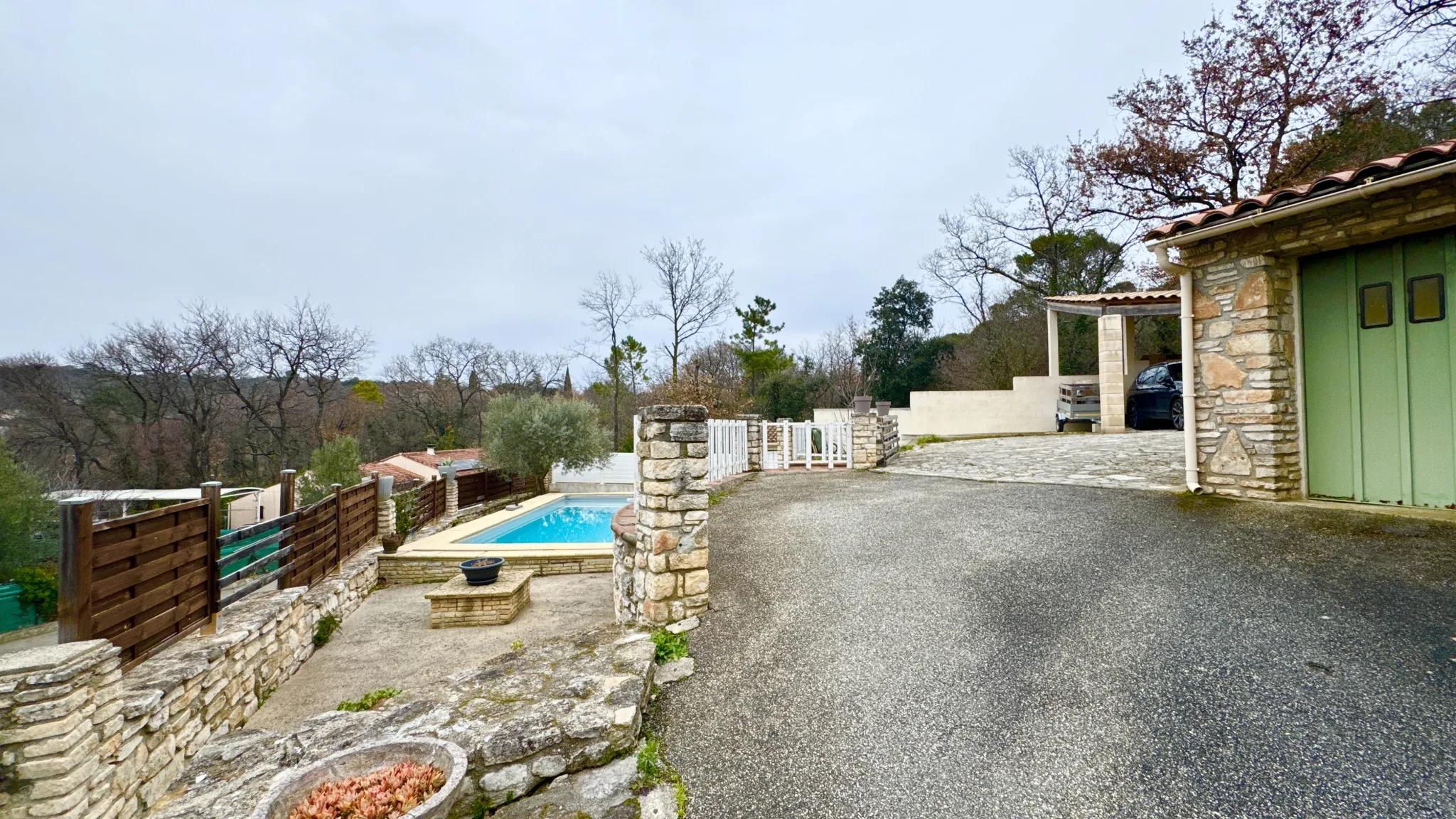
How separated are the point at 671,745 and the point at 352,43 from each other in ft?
41.1

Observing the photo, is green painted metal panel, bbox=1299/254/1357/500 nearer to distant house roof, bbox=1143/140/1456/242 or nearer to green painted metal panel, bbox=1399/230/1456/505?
green painted metal panel, bbox=1399/230/1456/505

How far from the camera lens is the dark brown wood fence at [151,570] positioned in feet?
11.3

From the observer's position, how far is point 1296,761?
2.17 meters

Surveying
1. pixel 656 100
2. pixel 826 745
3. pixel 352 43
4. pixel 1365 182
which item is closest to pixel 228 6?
pixel 352 43

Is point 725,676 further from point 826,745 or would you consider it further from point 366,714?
point 366,714

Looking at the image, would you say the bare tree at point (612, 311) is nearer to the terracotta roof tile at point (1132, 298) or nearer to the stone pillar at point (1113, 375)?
the terracotta roof tile at point (1132, 298)

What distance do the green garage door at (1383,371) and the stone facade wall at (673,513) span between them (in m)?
5.41

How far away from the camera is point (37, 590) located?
401 inches

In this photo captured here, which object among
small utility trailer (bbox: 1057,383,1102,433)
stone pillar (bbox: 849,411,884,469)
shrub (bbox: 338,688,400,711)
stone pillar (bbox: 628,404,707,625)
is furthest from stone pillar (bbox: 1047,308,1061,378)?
shrub (bbox: 338,688,400,711)

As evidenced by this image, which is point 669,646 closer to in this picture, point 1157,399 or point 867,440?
point 867,440

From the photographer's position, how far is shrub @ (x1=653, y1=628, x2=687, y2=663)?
11.5 ft

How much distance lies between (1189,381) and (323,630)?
9.94m

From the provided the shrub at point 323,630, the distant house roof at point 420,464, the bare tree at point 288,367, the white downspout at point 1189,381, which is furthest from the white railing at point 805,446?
the bare tree at point 288,367

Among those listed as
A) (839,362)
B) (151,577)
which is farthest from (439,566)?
(839,362)
